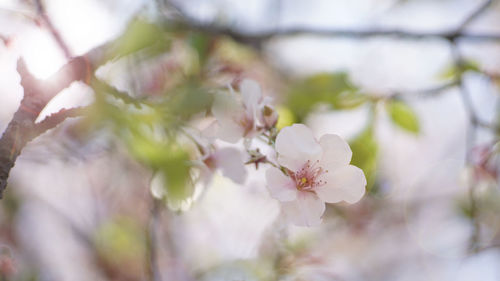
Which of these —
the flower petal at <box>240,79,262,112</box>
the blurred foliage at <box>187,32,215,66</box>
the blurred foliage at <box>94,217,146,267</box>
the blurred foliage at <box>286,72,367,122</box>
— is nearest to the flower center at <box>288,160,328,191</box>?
the flower petal at <box>240,79,262,112</box>

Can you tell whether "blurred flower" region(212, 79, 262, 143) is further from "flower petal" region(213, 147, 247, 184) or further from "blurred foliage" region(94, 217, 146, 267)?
"blurred foliage" region(94, 217, 146, 267)

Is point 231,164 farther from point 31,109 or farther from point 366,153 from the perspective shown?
point 366,153

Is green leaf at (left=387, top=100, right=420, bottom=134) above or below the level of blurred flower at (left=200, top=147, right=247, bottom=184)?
above

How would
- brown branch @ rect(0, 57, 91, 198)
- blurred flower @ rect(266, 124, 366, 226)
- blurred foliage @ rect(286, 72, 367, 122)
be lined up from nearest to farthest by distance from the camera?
brown branch @ rect(0, 57, 91, 198), blurred flower @ rect(266, 124, 366, 226), blurred foliage @ rect(286, 72, 367, 122)

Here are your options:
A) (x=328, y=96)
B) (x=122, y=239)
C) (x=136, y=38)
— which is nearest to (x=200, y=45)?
(x=328, y=96)

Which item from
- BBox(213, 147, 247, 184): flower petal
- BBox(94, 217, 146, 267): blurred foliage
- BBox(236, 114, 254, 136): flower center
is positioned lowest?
BBox(213, 147, 247, 184): flower petal

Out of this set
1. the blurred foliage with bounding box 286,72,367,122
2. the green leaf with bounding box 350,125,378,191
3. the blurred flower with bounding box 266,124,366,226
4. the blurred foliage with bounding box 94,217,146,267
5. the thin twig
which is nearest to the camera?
the blurred flower with bounding box 266,124,366,226

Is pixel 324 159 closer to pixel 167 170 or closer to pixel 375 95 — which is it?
pixel 167 170

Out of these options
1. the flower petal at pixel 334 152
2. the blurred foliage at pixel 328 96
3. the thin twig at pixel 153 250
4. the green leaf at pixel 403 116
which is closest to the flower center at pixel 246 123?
the flower petal at pixel 334 152

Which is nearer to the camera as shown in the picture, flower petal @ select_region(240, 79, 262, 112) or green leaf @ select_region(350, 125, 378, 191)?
flower petal @ select_region(240, 79, 262, 112)
